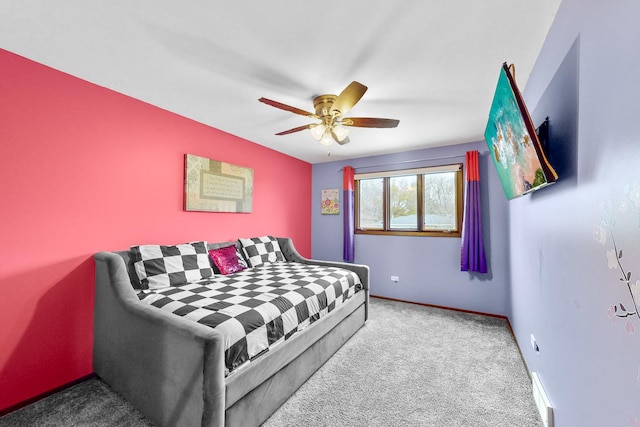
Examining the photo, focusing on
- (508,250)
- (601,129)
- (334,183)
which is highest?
(334,183)

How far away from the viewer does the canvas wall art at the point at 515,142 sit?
1.22 metres

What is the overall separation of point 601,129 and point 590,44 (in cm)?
38

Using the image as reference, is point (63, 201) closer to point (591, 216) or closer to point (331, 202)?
point (591, 216)

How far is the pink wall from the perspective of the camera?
71.4 inches

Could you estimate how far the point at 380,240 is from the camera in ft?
14.4

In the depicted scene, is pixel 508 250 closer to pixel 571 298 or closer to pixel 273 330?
pixel 571 298

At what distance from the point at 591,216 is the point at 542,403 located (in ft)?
4.33

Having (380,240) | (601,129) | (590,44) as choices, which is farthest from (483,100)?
(380,240)

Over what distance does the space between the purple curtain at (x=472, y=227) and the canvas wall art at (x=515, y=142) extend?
5.51 feet

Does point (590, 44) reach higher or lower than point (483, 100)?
lower

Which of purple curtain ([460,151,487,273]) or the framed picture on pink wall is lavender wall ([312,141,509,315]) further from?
the framed picture on pink wall

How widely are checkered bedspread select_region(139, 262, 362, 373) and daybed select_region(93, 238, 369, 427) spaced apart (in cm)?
9

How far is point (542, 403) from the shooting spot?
1.61 metres

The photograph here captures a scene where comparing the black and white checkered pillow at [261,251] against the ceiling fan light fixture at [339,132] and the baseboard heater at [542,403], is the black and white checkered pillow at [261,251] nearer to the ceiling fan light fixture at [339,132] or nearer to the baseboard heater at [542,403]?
the ceiling fan light fixture at [339,132]
